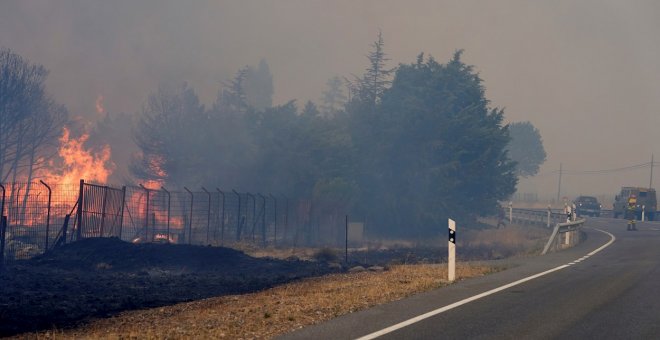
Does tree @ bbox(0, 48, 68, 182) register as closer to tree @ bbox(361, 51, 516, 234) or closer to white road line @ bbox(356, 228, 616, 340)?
tree @ bbox(361, 51, 516, 234)

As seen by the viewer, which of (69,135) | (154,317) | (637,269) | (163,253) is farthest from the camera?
(69,135)

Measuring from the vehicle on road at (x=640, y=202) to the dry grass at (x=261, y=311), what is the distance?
2022 inches

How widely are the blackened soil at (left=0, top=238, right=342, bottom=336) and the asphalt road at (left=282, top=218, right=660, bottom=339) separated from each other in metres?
5.62

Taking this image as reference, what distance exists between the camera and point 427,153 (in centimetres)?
5772

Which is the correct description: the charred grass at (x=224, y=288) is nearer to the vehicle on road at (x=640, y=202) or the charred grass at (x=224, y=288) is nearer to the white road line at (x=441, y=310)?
the white road line at (x=441, y=310)

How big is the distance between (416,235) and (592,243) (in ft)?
80.2

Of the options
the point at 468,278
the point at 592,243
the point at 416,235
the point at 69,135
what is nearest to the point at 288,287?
the point at 468,278

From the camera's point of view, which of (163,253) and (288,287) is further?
(163,253)

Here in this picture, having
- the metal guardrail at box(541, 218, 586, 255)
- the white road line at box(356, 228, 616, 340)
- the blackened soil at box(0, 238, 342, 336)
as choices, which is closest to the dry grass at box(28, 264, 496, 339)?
the blackened soil at box(0, 238, 342, 336)

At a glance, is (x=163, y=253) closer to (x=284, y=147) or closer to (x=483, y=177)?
(x=284, y=147)

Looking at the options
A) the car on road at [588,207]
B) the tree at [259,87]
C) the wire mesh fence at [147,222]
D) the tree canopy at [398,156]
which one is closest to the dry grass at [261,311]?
the wire mesh fence at [147,222]

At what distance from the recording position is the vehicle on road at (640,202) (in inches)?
2535

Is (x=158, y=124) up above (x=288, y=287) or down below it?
above

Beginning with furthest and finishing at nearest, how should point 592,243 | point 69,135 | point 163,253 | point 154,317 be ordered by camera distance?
point 69,135 < point 592,243 < point 163,253 < point 154,317
